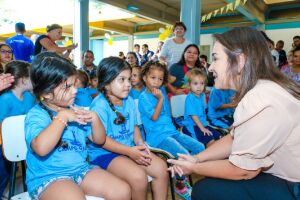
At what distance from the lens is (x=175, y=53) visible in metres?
4.22

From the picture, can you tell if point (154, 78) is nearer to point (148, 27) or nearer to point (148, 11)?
point (148, 11)

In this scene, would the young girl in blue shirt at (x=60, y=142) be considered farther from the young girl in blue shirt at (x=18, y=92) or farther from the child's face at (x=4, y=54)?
the child's face at (x=4, y=54)

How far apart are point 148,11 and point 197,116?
27.9ft

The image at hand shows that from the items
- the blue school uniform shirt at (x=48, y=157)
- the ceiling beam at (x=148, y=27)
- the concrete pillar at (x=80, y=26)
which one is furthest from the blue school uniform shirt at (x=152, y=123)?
the ceiling beam at (x=148, y=27)

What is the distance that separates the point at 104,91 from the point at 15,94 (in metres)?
0.87

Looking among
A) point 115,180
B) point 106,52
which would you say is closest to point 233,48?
point 115,180

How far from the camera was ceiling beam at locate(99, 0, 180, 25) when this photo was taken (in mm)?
8537

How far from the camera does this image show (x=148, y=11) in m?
10.5

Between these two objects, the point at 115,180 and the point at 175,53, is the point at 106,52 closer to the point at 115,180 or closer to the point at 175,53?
the point at 175,53

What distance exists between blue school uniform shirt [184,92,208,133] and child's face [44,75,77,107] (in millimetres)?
1549

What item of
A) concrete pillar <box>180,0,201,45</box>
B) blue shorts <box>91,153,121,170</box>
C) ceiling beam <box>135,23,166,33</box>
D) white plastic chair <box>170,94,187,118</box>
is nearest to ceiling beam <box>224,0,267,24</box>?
concrete pillar <box>180,0,201,45</box>

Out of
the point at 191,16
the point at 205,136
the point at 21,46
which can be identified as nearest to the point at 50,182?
the point at 205,136

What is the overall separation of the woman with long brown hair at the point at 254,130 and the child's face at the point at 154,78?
120cm

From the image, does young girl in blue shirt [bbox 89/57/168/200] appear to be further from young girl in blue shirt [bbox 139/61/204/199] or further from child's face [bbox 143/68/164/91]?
child's face [bbox 143/68/164/91]
